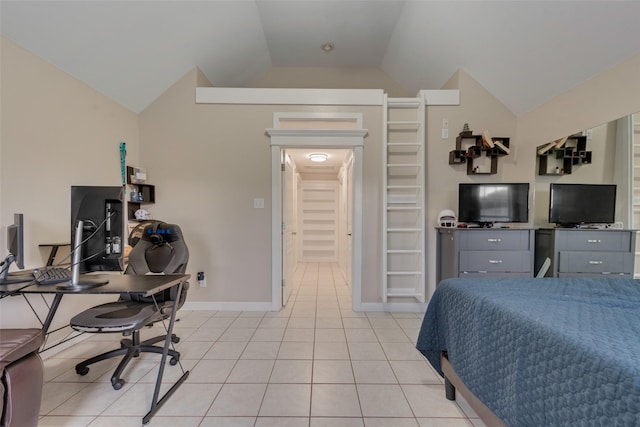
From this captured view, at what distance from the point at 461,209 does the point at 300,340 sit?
84.7 inches

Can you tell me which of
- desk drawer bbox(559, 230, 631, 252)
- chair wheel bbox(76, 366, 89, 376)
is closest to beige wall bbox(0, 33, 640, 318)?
desk drawer bbox(559, 230, 631, 252)

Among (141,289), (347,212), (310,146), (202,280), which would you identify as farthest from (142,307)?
(347,212)

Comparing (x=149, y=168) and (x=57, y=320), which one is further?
(x=149, y=168)

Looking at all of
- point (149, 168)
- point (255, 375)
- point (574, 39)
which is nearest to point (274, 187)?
point (149, 168)

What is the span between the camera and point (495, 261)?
2607 millimetres

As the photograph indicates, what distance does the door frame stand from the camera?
297 cm

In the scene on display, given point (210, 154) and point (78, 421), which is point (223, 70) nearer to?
point (210, 154)

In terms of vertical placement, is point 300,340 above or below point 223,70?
below

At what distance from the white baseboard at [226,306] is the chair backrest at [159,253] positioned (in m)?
1.08

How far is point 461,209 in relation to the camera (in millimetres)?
2830

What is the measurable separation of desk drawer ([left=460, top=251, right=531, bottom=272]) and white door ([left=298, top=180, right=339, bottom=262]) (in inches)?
159

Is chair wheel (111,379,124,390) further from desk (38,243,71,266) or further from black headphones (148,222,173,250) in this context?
desk (38,243,71,266)

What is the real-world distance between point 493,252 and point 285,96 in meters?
2.80

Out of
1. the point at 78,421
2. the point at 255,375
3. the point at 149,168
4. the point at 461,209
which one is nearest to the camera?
the point at 78,421
